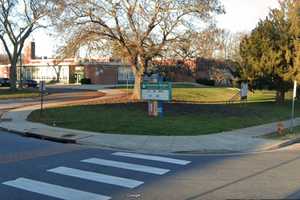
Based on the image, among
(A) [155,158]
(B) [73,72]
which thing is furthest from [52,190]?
(B) [73,72]

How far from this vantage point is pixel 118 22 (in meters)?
30.8

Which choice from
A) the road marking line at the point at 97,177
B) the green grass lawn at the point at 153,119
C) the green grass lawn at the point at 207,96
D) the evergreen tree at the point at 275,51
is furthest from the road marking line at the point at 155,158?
the green grass lawn at the point at 207,96

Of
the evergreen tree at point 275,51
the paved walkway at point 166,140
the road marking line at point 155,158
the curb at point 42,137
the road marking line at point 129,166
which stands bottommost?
the curb at point 42,137

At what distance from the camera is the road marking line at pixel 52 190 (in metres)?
8.06

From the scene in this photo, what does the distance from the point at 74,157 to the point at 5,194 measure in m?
Result: 4.30

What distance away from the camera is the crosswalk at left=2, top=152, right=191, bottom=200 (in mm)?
8266

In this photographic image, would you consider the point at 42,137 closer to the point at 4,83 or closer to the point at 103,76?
the point at 4,83

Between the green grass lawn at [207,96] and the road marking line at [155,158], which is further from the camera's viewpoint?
the green grass lawn at [207,96]

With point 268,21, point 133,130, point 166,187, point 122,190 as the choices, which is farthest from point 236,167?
point 268,21

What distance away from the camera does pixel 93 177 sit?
973 cm

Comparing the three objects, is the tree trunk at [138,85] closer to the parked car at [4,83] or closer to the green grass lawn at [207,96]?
the green grass lawn at [207,96]

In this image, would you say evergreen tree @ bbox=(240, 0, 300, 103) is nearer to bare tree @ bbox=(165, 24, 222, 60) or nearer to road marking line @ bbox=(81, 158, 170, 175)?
bare tree @ bbox=(165, 24, 222, 60)

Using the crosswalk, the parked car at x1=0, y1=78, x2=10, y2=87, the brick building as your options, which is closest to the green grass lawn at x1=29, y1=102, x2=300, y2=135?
the crosswalk

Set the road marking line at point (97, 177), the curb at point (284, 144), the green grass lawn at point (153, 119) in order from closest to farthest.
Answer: the road marking line at point (97, 177) < the curb at point (284, 144) < the green grass lawn at point (153, 119)
